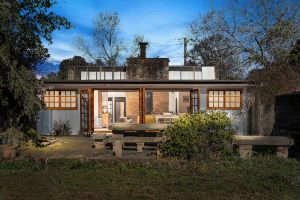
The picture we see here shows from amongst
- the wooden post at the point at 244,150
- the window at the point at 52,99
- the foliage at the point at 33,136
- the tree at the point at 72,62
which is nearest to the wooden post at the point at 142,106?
the window at the point at 52,99

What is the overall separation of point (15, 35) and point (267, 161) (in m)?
Result: 7.68

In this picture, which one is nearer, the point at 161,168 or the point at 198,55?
the point at 161,168

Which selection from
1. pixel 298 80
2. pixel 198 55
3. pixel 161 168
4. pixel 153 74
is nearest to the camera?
pixel 161 168

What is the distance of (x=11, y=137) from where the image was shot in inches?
398

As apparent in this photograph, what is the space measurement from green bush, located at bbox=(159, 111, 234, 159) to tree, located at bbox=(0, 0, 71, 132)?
13.7 ft

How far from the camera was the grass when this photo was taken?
235 inches

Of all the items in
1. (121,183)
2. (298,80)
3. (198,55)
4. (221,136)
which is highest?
(198,55)

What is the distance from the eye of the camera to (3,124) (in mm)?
10680

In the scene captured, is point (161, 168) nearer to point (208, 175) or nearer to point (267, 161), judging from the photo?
point (208, 175)

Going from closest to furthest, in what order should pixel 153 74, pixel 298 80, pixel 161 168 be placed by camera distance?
pixel 161 168 → pixel 298 80 → pixel 153 74

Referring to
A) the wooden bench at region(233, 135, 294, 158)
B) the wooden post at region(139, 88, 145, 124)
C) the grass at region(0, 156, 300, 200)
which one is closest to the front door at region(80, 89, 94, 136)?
the wooden post at region(139, 88, 145, 124)

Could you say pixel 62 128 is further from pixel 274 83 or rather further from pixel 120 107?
pixel 274 83

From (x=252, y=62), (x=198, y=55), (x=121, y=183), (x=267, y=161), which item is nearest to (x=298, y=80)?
(x=267, y=161)

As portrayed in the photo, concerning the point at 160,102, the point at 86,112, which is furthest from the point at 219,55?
the point at 86,112
